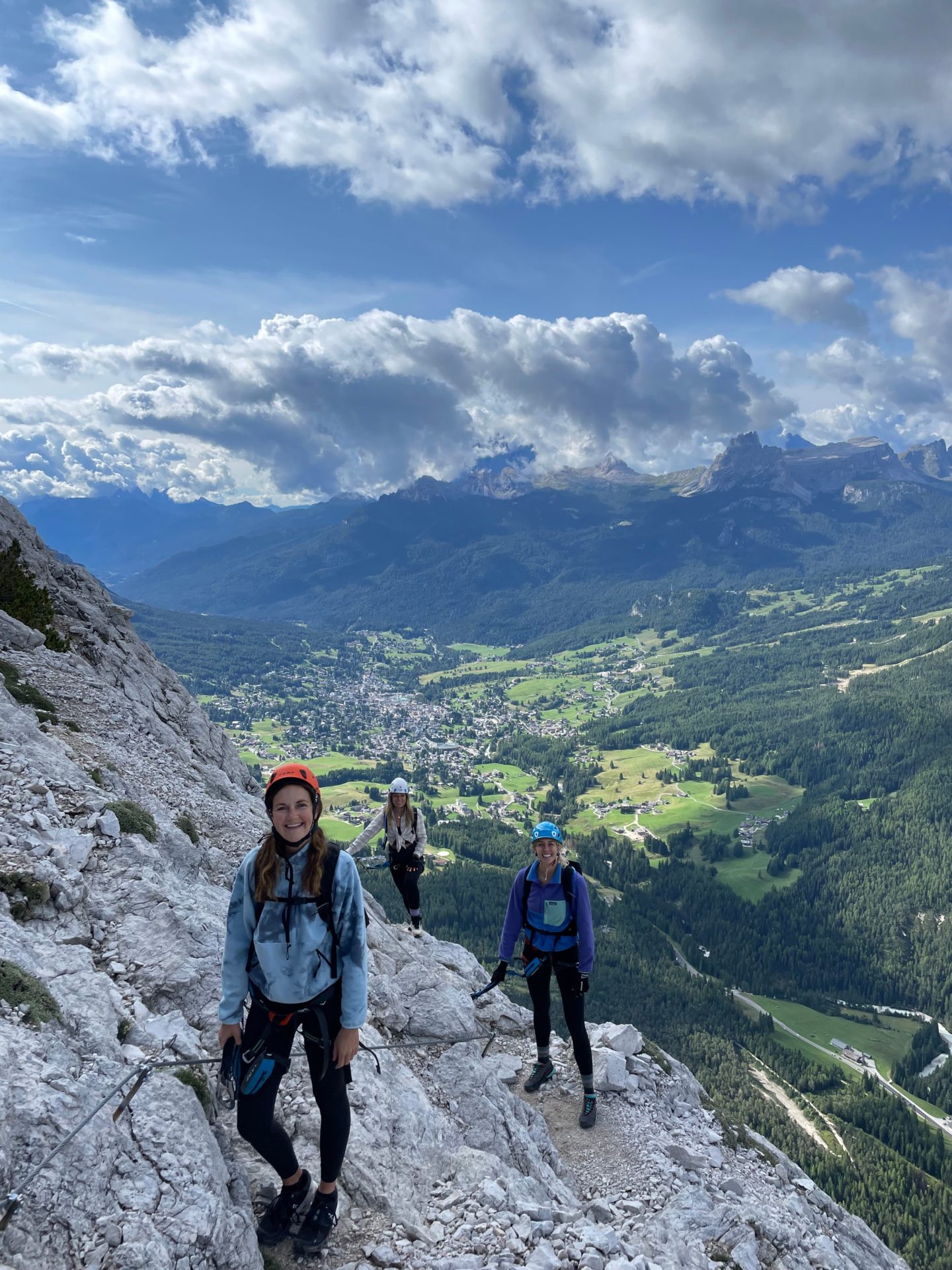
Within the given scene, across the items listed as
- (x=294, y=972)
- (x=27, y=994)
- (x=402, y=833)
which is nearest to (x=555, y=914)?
(x=294, y=972)

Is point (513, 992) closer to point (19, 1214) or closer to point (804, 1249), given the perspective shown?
point (804, 1249)

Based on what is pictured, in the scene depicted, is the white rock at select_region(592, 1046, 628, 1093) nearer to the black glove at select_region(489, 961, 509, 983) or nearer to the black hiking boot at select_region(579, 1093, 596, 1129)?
the black hiking boot at select_region(579, 1093, 596, 1129)

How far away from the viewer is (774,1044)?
10969 cm

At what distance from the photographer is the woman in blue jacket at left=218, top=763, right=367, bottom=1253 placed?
7344 millimetres

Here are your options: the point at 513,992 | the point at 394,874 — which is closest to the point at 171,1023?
the point at 394,874

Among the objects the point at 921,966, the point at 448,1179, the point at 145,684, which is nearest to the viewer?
the point at 448,1179

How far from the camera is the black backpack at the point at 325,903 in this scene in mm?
7340

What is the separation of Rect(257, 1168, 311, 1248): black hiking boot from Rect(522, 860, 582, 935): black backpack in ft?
17.3

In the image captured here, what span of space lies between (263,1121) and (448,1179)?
5392 mm

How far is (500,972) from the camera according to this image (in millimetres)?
13953

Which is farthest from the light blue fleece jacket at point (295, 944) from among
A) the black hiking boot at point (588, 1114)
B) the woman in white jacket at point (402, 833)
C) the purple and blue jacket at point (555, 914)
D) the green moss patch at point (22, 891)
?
the black hiking boot at point (588, 1114)

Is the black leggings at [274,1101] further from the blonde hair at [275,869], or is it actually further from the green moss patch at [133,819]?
the green moss patch at [133,819]

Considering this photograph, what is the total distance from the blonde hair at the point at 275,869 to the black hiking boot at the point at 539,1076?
11.2m

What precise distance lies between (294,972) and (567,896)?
596 cm
